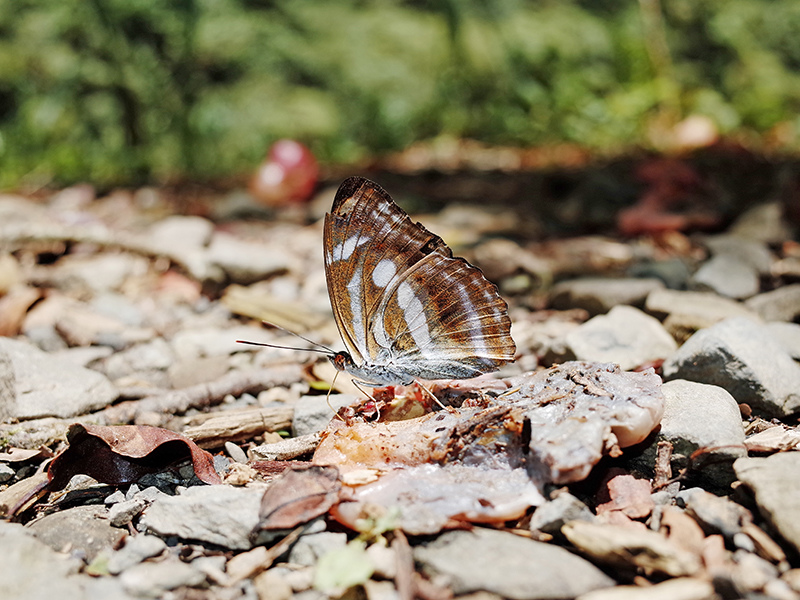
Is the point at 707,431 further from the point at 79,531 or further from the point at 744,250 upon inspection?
the point at 744,250

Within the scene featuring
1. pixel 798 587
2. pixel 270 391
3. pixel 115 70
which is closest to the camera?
pixel 798 587

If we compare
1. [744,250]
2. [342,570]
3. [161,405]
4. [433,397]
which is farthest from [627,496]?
[744,250]

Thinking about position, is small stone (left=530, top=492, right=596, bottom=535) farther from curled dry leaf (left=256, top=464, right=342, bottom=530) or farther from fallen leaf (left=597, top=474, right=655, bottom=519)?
curled dry leaf (left=256, top=464, right=342, bottom=530)

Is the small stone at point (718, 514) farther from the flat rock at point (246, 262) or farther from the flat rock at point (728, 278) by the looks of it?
the flat rock at point (246, 262)

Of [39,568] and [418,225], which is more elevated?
[418,225]

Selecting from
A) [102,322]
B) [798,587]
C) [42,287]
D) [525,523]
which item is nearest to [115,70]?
[42,287]

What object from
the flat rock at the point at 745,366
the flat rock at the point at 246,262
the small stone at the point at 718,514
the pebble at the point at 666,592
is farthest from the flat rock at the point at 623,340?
the flat rock at the point at 246,262

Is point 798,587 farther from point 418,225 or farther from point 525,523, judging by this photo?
point 418,225
